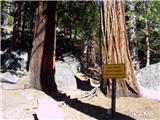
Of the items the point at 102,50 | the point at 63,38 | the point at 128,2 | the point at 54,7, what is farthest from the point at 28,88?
the point at 63,38

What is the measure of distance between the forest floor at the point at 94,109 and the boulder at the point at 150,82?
63 cm

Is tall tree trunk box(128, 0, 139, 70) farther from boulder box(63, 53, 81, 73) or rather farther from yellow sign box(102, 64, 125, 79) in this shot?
yellow sign box(102, 64, 125, 79)

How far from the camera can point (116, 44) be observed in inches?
392

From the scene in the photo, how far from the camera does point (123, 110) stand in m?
8.88

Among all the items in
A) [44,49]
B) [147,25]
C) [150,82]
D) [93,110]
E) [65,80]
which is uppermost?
[147,25]

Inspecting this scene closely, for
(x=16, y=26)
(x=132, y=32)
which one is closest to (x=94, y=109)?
(x=132, y=32)

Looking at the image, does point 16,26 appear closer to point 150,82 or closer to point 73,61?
point 73,61

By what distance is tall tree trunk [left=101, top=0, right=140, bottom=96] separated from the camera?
32.5 ft

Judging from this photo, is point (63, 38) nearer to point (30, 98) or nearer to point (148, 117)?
point (30, 98)

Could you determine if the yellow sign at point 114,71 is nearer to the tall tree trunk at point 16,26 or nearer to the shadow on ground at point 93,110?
the shadow on ground at point 93,110

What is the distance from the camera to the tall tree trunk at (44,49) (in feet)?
42.3

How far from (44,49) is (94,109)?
4555 millimetres

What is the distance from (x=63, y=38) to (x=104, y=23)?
16638 mm

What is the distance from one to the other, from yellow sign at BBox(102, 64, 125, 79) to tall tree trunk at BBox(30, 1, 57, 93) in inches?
198
